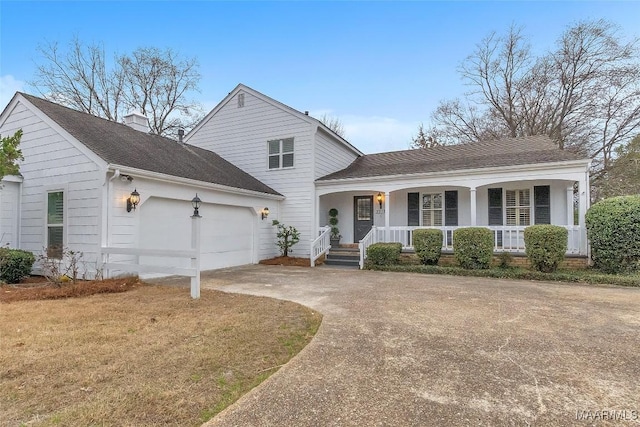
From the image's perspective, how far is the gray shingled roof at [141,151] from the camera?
316 inches

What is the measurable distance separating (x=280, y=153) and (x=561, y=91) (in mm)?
17367

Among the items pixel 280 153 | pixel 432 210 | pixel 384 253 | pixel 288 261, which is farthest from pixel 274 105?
pixel 432 210

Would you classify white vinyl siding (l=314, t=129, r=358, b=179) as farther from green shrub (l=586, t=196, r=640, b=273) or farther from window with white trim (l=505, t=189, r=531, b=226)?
green shrub (l=586, t=196, r=640, b=273)

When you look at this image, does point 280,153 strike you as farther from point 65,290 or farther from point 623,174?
point 623,174

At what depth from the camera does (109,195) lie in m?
7.34

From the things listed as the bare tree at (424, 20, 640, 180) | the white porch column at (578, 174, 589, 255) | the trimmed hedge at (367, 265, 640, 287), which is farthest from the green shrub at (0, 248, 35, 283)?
the bare tree at (424, 20, 640, 180)

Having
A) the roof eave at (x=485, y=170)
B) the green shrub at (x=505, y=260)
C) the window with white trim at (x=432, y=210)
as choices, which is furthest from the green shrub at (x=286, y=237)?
the green shrub at (x=505, y=260)

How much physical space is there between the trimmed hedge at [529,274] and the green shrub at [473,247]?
28 centimetres

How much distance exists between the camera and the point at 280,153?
42.4 feet

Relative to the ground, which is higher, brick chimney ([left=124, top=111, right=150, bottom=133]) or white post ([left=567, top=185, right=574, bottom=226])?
brick chimney ([left=124, top=111, right=150, bottom=133])

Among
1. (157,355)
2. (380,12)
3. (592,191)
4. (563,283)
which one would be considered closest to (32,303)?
(157,355)

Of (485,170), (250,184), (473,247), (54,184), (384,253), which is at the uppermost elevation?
(485,170)

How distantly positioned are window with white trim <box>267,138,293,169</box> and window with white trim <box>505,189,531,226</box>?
25.9 ft

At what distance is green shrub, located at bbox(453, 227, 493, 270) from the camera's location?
29.5 ft
